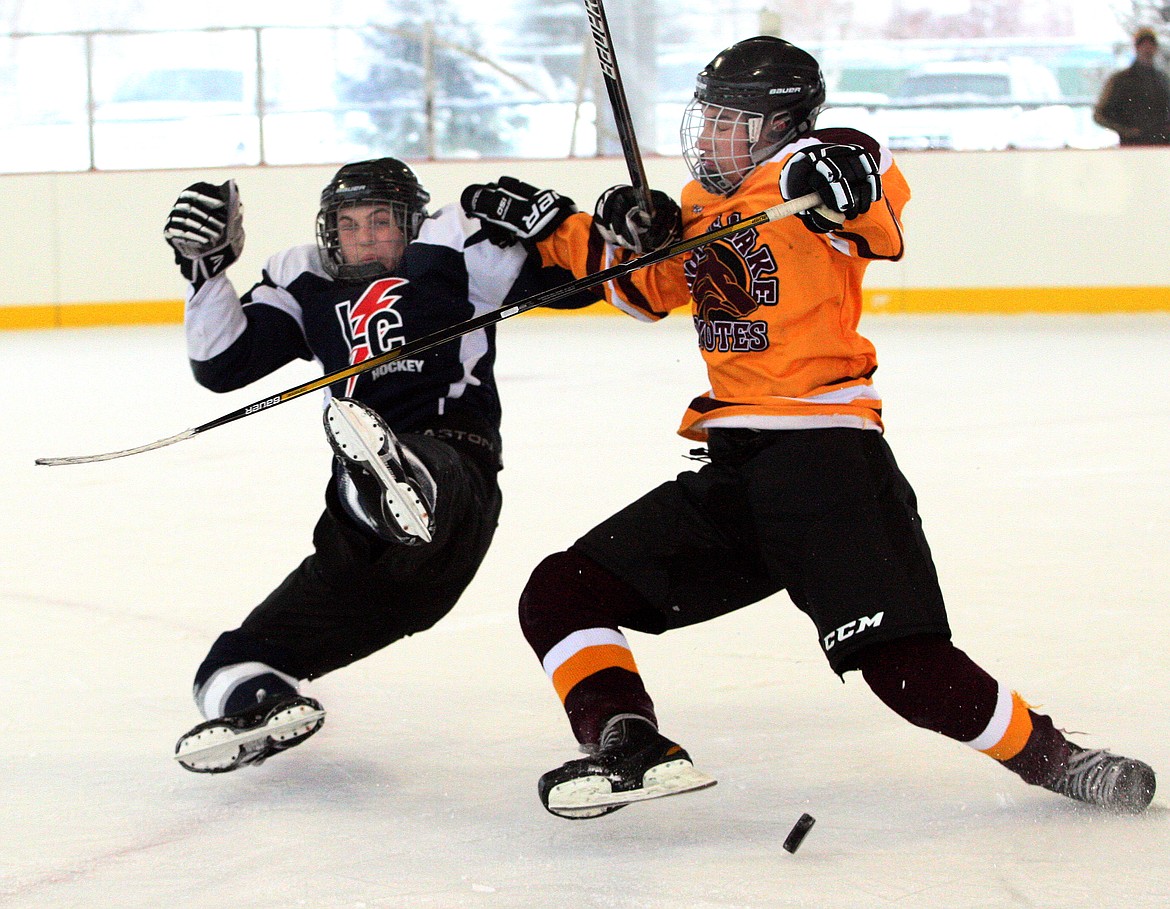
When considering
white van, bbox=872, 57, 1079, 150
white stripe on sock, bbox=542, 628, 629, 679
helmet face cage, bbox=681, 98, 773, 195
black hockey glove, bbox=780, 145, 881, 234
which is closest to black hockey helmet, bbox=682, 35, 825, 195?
helmet face cage, bbox=681, 98, 773, 195

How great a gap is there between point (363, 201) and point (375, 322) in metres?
0.17

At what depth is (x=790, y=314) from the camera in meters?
1.88

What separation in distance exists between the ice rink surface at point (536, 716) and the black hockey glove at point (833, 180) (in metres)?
0.69

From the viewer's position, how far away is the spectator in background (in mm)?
8125

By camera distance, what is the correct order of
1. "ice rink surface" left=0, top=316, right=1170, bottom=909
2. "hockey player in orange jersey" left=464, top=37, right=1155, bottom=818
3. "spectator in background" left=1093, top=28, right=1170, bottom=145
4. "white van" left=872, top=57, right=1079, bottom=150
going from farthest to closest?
"white van" left=872, top=57, right=1079, bottom=150
"spectator in background" left=1093, top=28, right=1170, bottom=145
"hockey player in orange jersey" left=464, top=37, right=1155, bottom=818
"ice rink surface" left=0, top=316, right=1170, bottom=909

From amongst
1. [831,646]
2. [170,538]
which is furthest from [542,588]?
[170,538]

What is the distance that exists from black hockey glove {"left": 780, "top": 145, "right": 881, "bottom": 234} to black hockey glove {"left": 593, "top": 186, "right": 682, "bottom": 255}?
20 centimetres

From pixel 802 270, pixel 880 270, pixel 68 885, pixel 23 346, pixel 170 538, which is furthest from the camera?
pixel 880 270

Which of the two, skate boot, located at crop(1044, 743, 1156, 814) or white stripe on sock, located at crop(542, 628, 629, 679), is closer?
skate boot, located at crop(1044, 743, 1156, 814)

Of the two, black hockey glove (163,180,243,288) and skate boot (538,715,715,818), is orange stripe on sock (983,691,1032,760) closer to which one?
skate boot (538,715,715,818)

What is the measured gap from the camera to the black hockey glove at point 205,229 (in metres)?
2.07

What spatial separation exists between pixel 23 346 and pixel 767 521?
21.0ft

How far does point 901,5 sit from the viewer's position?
10.4 m

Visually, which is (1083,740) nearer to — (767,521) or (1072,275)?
(767,521)
